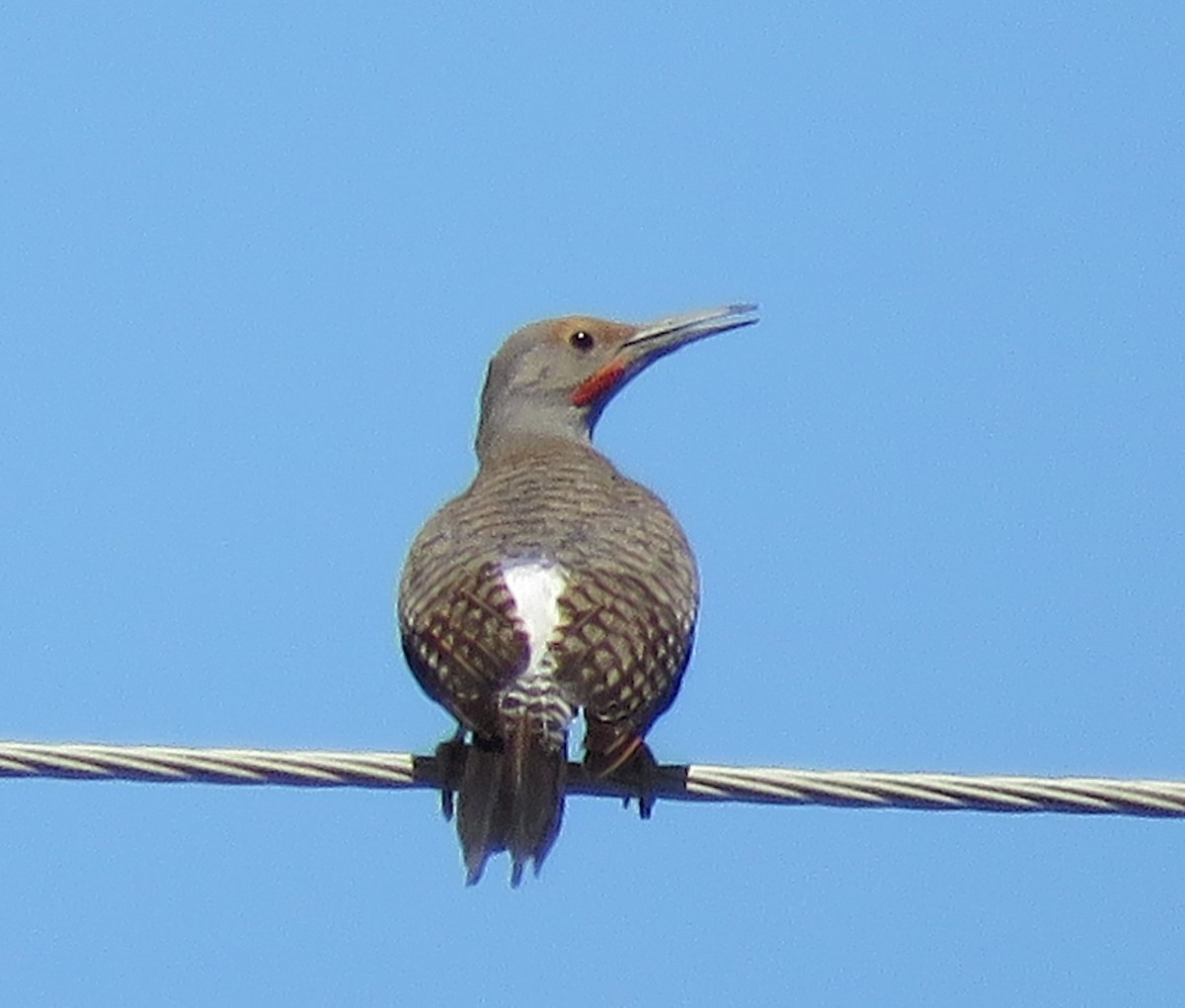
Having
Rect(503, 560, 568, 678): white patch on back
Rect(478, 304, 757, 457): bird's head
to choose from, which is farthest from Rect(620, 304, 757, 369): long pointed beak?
Rect(503, 560, 568, 678): white patch on back

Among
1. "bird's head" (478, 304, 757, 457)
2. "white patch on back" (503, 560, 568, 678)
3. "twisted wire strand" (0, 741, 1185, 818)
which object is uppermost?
"bird's head" (478, 304, 757, 457)

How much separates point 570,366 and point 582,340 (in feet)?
0.48

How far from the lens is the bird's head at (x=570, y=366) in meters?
11.5

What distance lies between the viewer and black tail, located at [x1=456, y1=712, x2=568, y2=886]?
761 centimetres

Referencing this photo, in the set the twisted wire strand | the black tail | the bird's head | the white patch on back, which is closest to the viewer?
the twisted wire strand

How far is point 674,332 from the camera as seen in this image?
11.8 meters

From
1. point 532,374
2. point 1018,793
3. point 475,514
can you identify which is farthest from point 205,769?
point 532,374

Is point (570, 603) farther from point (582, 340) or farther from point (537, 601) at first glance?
point (582, 340)

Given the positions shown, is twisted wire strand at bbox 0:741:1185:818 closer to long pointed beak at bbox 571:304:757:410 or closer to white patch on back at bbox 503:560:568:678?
white patch on back at bbox 503:560:568:678

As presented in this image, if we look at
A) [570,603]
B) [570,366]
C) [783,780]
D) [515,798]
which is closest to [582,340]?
[570,366]

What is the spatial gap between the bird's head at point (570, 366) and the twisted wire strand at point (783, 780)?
4.57 metres

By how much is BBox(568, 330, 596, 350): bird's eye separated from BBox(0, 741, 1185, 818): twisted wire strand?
4.84 metres

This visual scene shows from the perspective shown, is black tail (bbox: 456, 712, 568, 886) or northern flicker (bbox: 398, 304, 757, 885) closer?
black tail (bbox: 456, 712, 568, 886)

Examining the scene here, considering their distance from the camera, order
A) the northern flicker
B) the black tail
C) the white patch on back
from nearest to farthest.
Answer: the black tail
the northern flicker
the white patch on back
